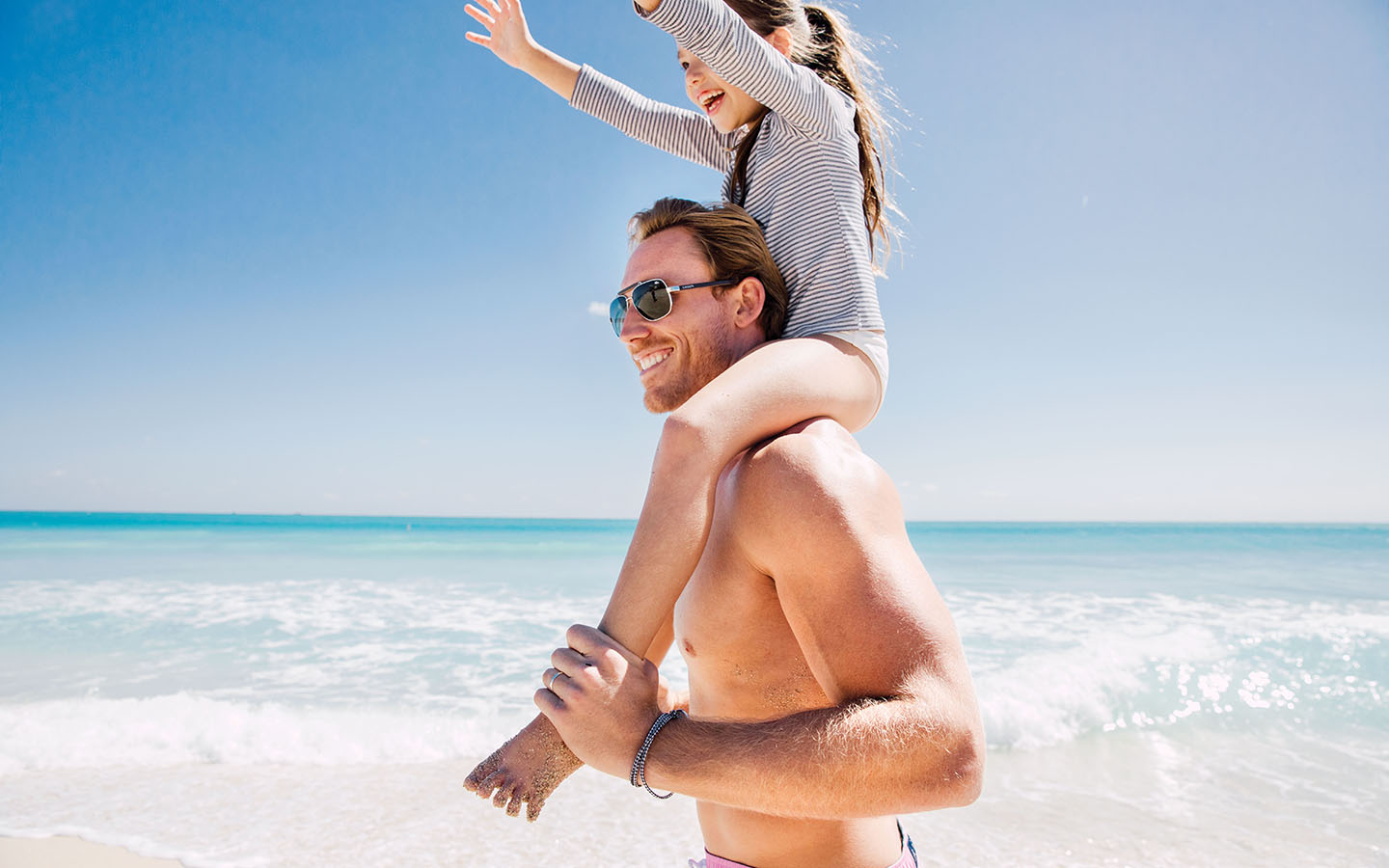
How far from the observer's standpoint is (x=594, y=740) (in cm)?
132

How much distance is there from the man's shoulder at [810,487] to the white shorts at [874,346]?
54 centimetres

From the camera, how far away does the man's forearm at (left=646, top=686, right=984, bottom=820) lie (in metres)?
1.14

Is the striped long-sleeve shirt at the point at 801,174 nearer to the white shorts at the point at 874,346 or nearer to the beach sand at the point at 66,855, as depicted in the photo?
the white shorts at the point at 874,346

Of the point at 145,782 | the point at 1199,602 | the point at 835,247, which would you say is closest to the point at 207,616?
the point at 145,782

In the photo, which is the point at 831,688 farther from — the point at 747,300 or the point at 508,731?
the point at 508,731

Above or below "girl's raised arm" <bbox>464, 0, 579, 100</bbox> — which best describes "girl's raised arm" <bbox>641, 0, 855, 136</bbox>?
below

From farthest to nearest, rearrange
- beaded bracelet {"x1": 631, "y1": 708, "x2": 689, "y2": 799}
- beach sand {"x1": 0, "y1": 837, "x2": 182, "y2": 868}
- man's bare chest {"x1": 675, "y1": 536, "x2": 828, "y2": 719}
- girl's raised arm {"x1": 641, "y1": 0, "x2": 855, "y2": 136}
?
beach sand {"x1": 0, "y1": 837, "x2": 182, "y2": 868} < girl's raised arm {"x1": 641, "y1": 0, "x2": 855, "y2": 136} < man's bare chest {"x1": 675, "y1": 536, "x2": 828, "y2": 719} < beaded bracelet {"x1": 631, "y1": 708, "x2": 689, "y2": 799}

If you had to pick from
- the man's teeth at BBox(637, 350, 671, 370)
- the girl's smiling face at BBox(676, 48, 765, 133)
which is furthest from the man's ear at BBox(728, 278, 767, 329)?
the girl's smiling face at BBox(676, 48, 765, 133)

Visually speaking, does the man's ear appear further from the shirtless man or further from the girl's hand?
the girl's hand

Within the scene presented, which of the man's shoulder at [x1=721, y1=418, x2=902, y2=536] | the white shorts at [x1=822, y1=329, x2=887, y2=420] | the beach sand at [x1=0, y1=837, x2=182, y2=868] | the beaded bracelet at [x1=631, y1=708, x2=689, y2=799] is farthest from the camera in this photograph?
the beach sand at [x1=0, y1=837, x2=182, y2=868]

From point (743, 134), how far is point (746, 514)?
5.55 feet

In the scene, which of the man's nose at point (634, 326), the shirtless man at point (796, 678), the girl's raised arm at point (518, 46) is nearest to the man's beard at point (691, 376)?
the shirtless man at point (796, 678)

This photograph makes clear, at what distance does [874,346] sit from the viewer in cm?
220

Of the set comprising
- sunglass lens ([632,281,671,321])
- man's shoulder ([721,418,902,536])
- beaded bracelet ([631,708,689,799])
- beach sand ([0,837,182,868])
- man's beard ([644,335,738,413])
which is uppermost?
sunglass lens ([632,281,671,321])
